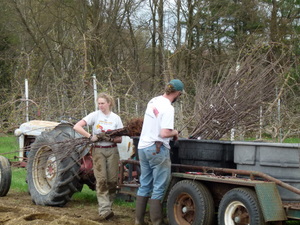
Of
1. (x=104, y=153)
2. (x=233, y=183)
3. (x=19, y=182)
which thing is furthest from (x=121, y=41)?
(x=233, y=183)

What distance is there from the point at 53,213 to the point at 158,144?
198 cm

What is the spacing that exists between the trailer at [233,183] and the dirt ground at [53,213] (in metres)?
1.03

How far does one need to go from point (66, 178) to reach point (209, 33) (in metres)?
17.0

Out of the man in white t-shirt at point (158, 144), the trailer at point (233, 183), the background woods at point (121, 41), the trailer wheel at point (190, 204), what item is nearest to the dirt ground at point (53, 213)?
the man in white t-shirt at point (158, 144)

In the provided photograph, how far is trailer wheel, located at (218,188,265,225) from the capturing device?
499 centimetres

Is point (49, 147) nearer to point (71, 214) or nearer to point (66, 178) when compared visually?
point (66, 178)

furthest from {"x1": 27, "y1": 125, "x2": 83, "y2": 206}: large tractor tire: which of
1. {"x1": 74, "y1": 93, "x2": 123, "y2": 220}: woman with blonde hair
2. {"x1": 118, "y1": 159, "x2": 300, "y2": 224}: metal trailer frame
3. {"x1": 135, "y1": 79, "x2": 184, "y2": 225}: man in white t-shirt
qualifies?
{"x1": 118, "y1": 159, "x2": 300, "y2": 224}: metal trailer frame

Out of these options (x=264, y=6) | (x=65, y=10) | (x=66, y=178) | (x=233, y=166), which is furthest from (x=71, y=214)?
(x=264, y=6)

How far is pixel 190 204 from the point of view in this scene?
5.85 metres

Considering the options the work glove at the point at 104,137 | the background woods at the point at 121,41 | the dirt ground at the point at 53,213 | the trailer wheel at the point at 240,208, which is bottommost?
the dirt ground at the point at 53,213

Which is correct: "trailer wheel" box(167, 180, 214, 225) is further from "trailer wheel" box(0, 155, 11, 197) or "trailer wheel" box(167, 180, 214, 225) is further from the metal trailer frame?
"trailer wheel" box(0, 155, 11, 197)

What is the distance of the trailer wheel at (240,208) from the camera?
499 cm

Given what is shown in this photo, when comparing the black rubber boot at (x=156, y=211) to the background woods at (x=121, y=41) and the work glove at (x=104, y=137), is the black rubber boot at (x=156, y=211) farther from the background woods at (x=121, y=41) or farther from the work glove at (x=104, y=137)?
the background woods at (x=121, y=41)

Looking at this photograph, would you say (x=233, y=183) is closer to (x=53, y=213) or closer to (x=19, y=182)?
(x=53, y=213)
